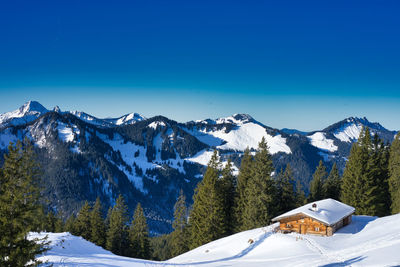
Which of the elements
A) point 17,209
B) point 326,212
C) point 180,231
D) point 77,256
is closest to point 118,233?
point 180,231

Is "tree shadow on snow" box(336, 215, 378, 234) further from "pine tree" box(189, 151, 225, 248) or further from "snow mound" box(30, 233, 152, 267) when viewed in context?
"snow mound" box(30, 233, 152, 267)

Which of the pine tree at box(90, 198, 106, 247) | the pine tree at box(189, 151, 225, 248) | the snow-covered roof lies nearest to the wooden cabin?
the snow-covered roof

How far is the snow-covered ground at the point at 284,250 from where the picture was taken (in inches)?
762

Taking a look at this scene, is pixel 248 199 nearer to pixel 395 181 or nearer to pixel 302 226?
pixel 302 226

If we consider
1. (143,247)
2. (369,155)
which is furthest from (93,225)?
(369,155)

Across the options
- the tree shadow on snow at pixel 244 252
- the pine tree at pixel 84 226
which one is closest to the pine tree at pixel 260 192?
the tree shadow on snow at pixel 244 252

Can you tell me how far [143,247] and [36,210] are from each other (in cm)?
3589

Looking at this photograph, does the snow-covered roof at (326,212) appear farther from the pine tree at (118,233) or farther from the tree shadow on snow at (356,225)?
the pine tree at (118,233)

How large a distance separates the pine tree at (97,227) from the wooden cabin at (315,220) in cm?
3058

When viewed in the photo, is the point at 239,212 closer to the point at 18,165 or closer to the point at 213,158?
the point at 213,158

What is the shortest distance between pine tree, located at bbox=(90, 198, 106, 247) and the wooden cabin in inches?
1204

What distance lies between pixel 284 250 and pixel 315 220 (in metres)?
7.52

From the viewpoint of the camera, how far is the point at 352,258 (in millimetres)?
19500

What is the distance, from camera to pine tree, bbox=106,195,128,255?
46097 millimetres
